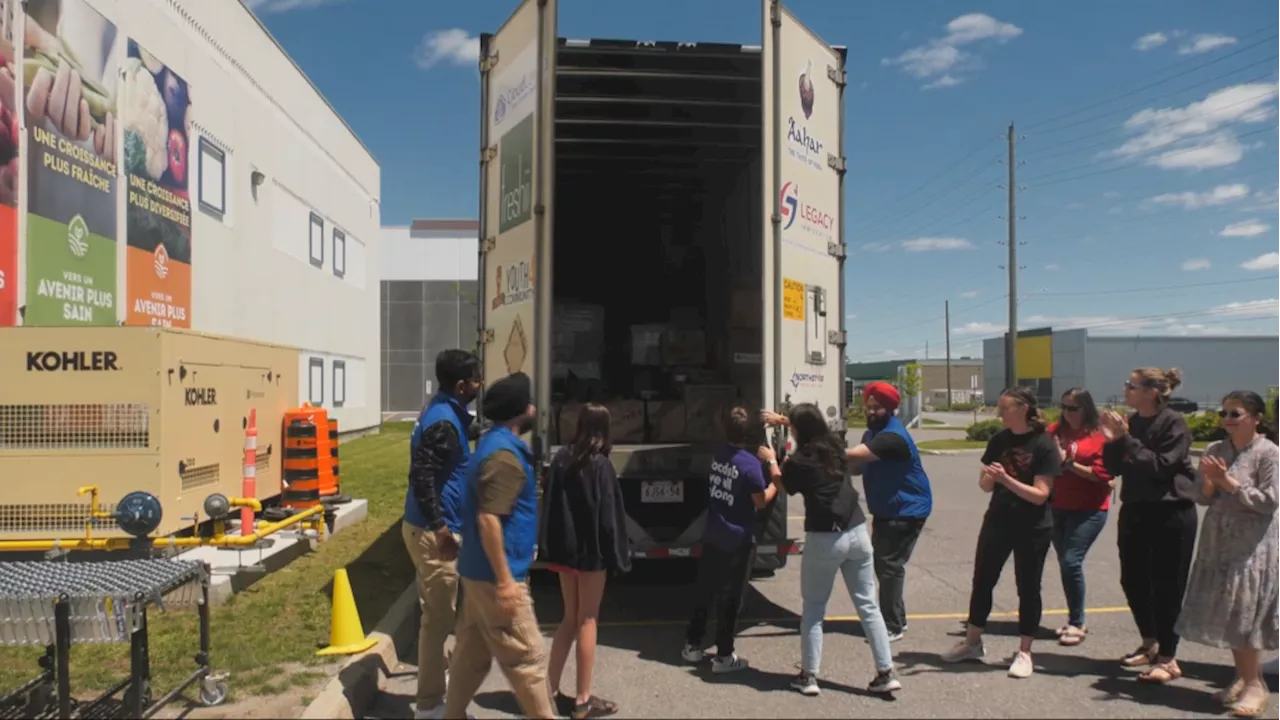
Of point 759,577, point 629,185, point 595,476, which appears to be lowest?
point 759,577

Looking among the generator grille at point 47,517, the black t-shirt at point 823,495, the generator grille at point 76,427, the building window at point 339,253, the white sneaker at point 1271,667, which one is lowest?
the white sneaker at point 1271,667

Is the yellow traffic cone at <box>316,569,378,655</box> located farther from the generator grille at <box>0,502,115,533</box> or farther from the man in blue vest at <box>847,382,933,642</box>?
the man in blue vest at <box>847,382,933,642</box>

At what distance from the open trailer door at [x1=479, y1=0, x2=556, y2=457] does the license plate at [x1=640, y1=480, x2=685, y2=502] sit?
865 millimetres

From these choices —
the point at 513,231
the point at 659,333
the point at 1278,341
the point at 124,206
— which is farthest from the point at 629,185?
the point at 1278,341

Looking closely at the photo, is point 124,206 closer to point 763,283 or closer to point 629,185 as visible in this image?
point 629,185

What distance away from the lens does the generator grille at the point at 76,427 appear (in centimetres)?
713

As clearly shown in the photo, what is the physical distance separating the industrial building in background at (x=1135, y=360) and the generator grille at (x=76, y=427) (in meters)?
75.6

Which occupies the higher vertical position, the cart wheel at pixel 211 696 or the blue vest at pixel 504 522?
the blue vest at pixel 504 522

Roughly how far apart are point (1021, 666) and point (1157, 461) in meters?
1.42

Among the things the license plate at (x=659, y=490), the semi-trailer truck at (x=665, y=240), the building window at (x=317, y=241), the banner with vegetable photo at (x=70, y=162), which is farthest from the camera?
the building window at (x=317, y=241)

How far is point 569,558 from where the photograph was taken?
15.6 ft

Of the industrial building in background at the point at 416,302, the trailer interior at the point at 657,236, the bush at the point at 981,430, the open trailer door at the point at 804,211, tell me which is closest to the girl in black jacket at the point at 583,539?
the open trailer door at the point at 804,211

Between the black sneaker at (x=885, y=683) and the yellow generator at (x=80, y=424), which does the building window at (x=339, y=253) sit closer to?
the yellow generator at (x=80, y=424)

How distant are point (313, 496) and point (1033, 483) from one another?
7496 mm
